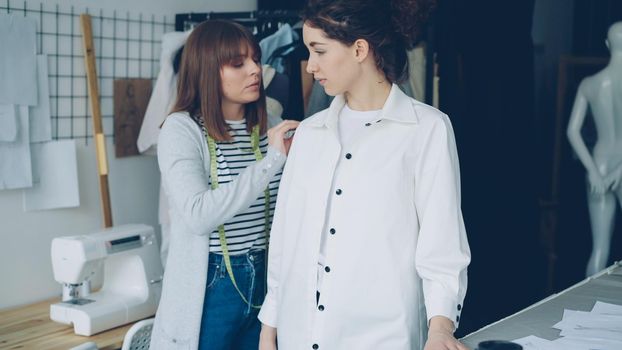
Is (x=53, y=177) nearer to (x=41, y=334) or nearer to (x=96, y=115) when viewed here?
(x=96, y=115)

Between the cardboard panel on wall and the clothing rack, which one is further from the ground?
the clothing rack

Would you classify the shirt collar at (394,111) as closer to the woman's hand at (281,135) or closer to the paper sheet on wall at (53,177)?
the woman's hand at (281,135)

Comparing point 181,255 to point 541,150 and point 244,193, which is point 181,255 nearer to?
point 244,193

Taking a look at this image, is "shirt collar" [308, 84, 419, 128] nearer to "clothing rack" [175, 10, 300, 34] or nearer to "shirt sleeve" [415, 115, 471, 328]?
"shirt sleeve" [415, 115, 471, 328]

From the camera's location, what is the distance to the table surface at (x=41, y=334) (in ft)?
8.21

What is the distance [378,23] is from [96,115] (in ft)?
5.59

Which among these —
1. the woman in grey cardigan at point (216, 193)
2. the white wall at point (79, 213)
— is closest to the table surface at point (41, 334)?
the white wall at point (79, 213)

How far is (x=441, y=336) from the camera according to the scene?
152cm

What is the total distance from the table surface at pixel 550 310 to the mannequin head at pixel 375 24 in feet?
1.97

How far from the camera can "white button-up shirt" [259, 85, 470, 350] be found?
1.59m

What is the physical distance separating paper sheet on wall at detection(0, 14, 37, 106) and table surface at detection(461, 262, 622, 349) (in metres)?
1.87

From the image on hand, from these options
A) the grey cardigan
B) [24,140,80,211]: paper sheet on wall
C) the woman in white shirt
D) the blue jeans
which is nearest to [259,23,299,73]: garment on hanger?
[24,140,80,211]: paper sheet on wall

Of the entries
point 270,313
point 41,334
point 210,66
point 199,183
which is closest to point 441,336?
point 270,313

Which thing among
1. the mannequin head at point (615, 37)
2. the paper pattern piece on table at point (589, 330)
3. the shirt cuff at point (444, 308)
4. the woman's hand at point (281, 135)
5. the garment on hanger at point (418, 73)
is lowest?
the paper pattern piece on table at point (589, 330)
